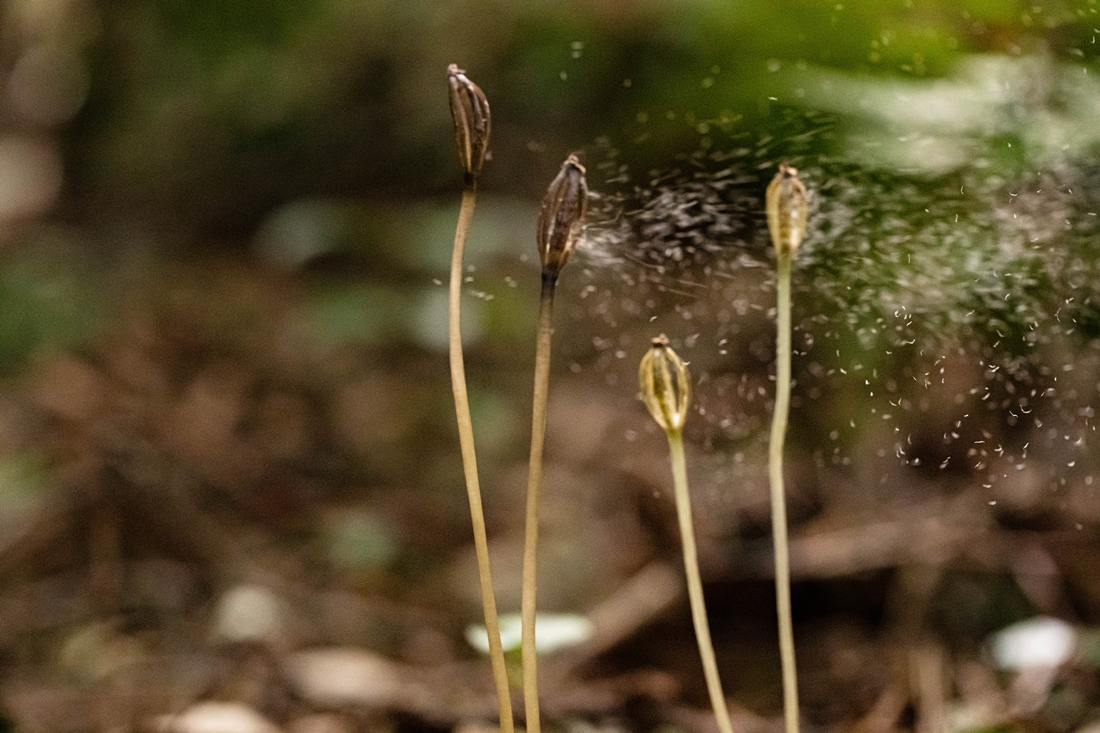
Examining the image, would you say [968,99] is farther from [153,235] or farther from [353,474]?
[153,235]

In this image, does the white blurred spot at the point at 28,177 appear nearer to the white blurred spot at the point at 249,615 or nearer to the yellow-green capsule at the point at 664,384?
the white blurred spot at the point at 249,615

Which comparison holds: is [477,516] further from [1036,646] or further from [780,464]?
[1036,646]

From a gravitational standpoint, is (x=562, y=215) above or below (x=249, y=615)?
above

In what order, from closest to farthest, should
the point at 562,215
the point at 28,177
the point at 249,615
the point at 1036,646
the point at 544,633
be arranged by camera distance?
the point at 562,215, the point at 544,633, the point at 1036,646, the point at 249,615, the point at 28,177

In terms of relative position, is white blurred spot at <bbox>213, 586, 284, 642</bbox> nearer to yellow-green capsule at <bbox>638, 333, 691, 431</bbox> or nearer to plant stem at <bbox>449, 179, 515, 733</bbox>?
plant stem at <bbox>449, 179, 515, 733</bbox>

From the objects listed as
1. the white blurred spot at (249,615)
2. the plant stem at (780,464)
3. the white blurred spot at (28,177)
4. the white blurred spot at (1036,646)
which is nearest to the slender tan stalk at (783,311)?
the plant stem at (780,464)

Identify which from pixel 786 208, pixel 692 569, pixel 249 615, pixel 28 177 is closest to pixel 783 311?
pixel 786 208

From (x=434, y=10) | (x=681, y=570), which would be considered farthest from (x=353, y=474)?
(x=434, y=10)
